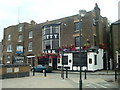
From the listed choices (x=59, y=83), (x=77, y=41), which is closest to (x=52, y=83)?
(x=59, y=83)

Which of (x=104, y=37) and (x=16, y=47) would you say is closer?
(x=104, y=37)

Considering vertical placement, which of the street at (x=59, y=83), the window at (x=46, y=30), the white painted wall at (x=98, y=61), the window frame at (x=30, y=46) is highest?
the window at (x=46, y=30)

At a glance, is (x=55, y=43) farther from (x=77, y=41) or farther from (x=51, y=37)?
(x=77, y=41)

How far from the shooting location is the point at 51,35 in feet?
108

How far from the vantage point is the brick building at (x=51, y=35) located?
29.1 meters

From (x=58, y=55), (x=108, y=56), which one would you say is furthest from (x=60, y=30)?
(x=108, y=56)

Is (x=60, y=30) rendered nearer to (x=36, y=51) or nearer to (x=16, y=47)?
(x=36, y=51)

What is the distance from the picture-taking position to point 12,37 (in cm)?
4216

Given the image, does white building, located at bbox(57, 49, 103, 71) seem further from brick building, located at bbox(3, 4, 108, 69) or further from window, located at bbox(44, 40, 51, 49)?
window, located at bbox(44, 40, 51, 49)

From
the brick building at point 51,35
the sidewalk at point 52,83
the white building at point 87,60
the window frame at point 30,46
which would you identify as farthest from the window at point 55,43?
the sidewalk at point 52,83

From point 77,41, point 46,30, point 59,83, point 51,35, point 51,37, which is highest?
point 46,30

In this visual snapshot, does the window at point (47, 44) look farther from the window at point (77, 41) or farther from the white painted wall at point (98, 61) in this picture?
the white painted wall at point (98, 61)

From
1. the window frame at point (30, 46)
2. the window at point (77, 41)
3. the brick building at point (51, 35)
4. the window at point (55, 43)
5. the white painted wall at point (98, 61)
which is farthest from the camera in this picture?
the window frame at point (30, 46)

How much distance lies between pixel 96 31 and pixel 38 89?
21481 mm
